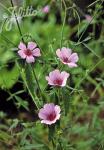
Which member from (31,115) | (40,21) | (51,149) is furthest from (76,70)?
(40,21)

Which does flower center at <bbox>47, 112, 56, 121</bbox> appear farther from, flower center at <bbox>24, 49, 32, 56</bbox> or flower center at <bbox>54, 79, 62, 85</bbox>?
flower center at <bbox>24, 49, 32, 56</bbox>

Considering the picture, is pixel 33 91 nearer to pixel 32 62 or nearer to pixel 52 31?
pixel 32 62

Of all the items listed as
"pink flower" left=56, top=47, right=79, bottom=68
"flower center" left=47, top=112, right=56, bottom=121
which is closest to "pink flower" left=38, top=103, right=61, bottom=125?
"flower center" left=47, top=112, right=56, bottom=121

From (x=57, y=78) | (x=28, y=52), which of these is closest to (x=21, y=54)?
(x=28, y=52)

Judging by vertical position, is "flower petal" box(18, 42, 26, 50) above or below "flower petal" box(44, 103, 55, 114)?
above

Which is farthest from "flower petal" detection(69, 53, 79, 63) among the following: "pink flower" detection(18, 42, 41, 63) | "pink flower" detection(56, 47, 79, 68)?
"pink flower" detection(18, 42, 41, 63)

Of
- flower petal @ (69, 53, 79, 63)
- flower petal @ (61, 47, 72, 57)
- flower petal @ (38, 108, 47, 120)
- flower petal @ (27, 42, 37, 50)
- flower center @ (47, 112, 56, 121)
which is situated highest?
flower petal @ (27, 42, 37, 50)
